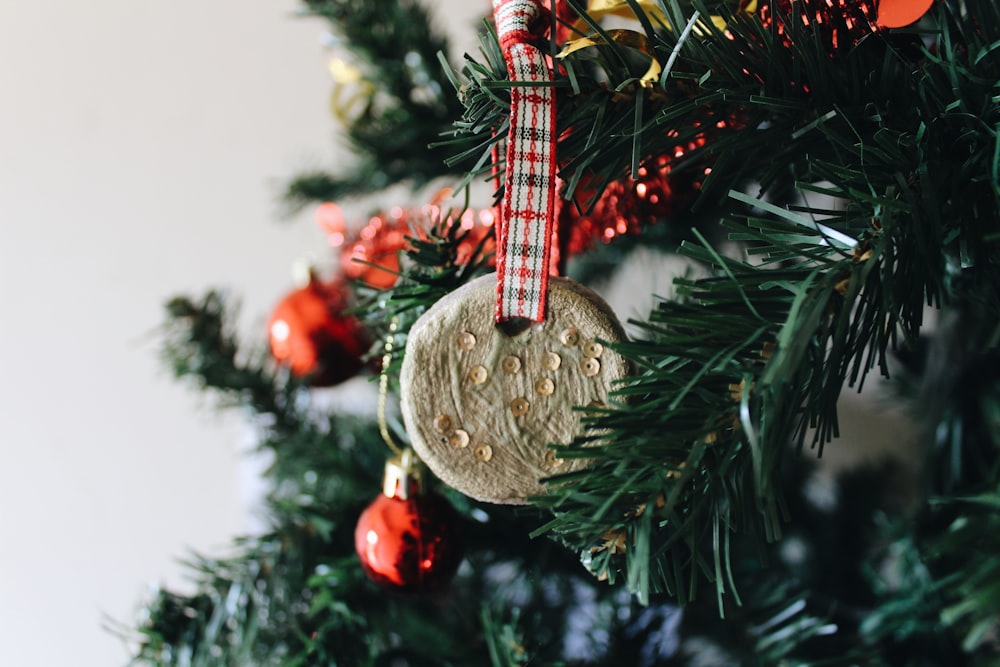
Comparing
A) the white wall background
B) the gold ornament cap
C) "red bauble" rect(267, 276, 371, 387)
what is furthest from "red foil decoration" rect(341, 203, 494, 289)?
the white wall background

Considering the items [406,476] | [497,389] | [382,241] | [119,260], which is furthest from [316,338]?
[119,260]

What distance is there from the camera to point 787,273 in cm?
22

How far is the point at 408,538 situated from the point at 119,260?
0.64 m

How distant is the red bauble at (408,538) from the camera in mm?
351

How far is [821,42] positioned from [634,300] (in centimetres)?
56

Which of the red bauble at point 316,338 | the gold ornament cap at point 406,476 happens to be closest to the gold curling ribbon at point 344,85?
the red bauble at point 316,338

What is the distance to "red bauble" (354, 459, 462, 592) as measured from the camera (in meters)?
0.35

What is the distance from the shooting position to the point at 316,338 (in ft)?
1.67

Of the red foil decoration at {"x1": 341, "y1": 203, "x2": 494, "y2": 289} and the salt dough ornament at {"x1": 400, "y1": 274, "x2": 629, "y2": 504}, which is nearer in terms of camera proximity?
the salt dough ornament at {"x1": 400, "y1": 274, "x2": 629, "y2": 504}

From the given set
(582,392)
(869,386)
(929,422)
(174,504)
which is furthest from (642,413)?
(174,504)

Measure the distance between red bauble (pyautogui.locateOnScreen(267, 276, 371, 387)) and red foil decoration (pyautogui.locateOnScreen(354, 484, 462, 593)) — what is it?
0.16 meters

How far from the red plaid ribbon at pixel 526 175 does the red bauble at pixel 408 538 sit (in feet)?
0.48

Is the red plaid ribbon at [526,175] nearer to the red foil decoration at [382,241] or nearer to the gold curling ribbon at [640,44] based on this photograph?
the gold curling ribbon at [640,44]

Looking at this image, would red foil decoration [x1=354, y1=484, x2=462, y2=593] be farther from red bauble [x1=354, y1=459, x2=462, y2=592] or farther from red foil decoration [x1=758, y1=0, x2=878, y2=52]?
red foil decoration [x1=758, y1=0, x2=878, y2=52]
